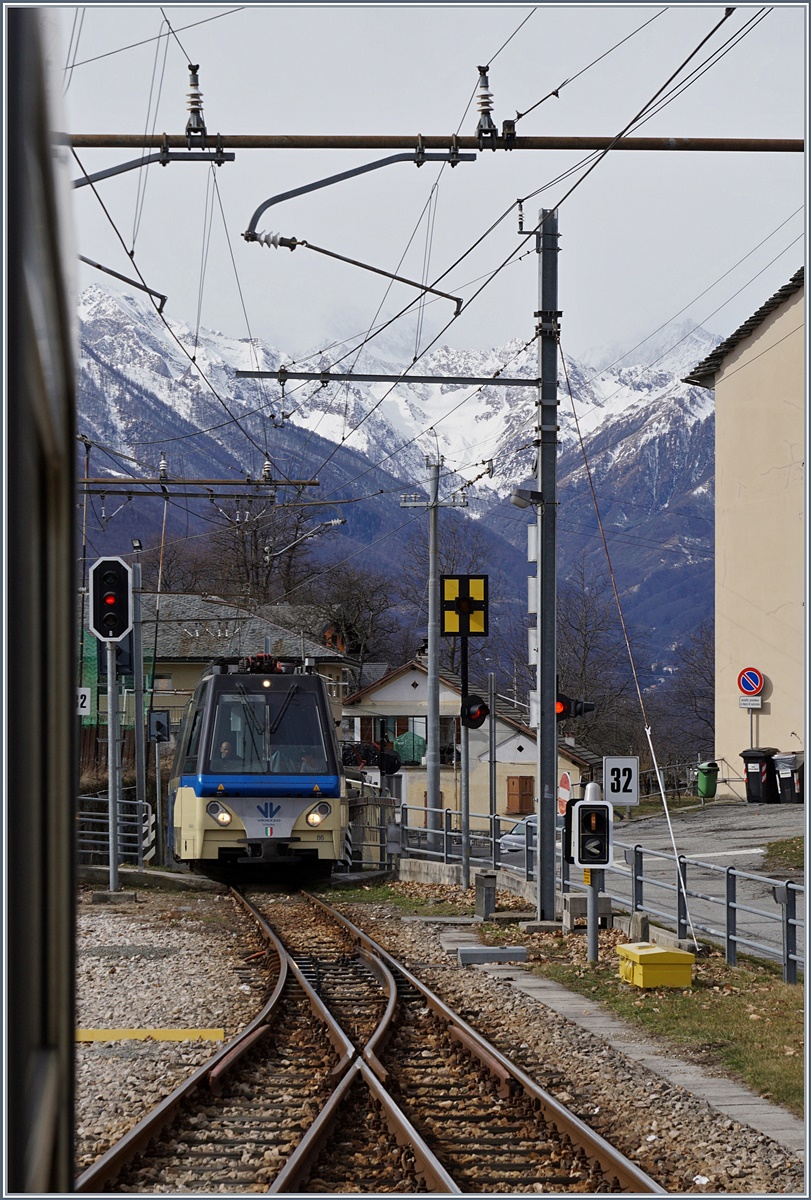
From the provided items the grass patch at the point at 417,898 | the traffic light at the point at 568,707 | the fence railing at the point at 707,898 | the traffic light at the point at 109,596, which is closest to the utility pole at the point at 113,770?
the traffic light at the point at 109,596

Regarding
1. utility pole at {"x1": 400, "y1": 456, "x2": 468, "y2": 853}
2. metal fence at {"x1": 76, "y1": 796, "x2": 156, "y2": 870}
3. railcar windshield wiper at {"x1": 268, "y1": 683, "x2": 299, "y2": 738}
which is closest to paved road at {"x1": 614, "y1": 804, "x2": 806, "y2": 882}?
utility pole at {"x1": 400, "y1": 456, "x2": 468, "y2": 853}

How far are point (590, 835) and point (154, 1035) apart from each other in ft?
15.2

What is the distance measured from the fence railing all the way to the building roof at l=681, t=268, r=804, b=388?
18.2 metres

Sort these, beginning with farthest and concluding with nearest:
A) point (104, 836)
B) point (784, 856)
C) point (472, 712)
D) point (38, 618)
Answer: point (104, 836)
point (784, 856)
point (472, 712)
point (38, 618)

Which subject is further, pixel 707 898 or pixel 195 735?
pixel 195 735

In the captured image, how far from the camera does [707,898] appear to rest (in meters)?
12.5

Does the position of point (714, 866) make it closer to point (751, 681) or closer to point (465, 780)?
point (465, 780)

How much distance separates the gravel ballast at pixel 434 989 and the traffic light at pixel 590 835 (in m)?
1.35

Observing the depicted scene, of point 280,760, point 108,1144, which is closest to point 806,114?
point 108,1144

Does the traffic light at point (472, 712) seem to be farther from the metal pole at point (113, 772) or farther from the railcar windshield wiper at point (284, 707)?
the metal pole at point (113, 772)

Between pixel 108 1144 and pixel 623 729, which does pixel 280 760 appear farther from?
pixel 623 729

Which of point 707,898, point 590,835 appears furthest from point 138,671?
point 707,898

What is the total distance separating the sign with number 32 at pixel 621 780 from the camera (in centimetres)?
1377

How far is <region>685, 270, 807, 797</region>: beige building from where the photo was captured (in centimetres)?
3656
